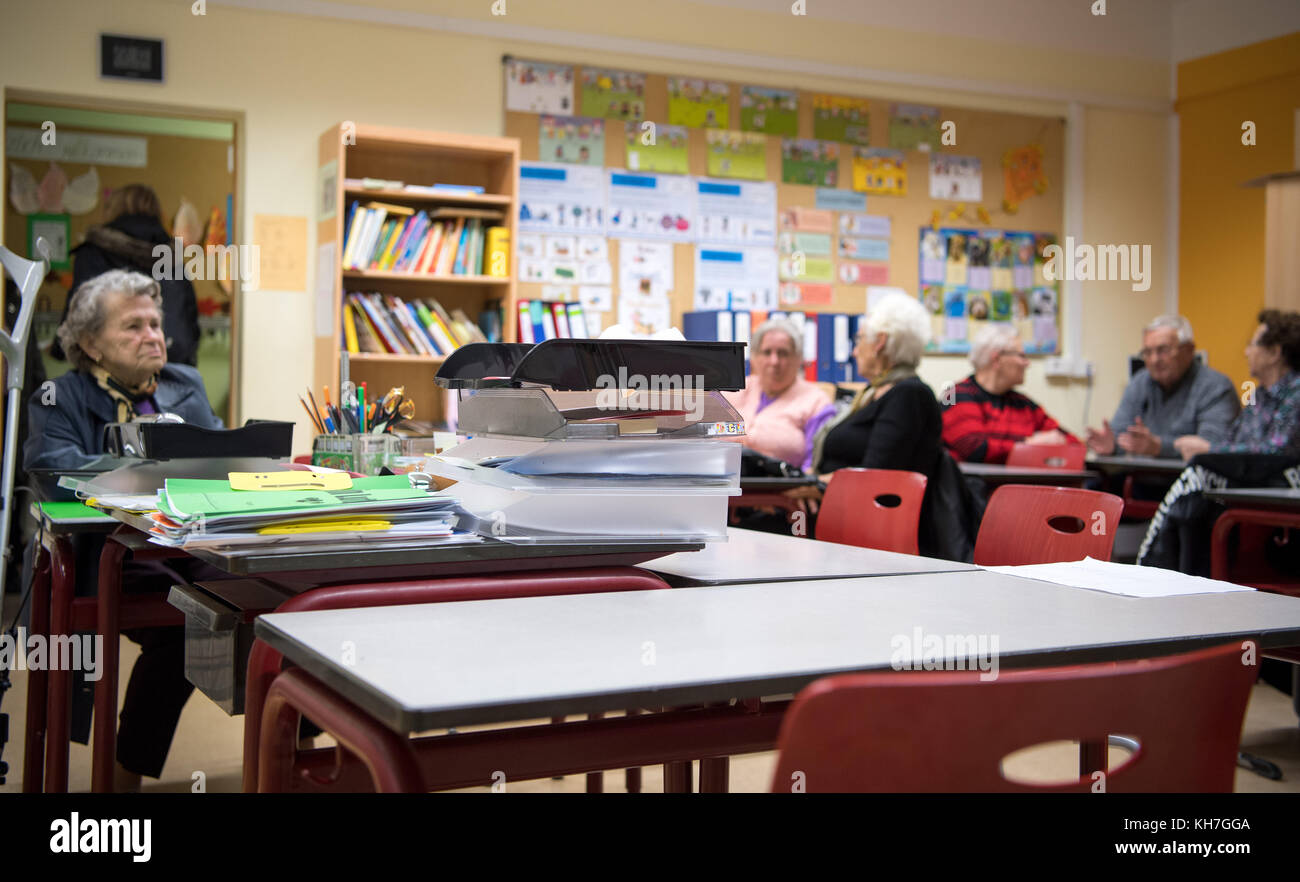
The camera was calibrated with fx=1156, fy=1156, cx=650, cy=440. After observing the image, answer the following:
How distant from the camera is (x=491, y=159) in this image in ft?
17.2

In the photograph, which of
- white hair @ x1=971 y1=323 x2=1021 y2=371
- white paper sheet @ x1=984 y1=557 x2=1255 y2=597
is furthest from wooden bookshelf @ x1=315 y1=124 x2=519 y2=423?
white paper sheet @ x1=984 y1=557 x2=1255 y2=597

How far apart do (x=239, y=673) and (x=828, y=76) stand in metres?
5.43

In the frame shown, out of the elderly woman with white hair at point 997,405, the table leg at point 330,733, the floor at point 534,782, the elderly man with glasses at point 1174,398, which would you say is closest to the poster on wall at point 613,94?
the elderly woman with white hair at point 997,405

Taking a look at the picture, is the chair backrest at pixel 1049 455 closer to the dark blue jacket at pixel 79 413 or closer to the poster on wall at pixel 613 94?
the poster on wall at pixel 613 94

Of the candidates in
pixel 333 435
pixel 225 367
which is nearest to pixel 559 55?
pixel 225 367

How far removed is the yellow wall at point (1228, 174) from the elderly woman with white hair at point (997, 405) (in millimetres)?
1929

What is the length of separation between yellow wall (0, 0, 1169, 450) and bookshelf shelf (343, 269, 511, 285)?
1.37 feet

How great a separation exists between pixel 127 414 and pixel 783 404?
238cm

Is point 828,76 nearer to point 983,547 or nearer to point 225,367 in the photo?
point 225,367

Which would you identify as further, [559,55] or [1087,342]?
[1087,342]

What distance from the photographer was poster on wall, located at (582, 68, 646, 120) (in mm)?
5547

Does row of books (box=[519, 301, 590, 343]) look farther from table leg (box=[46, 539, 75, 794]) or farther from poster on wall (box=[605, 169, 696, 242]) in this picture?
table leg (box=[46, 539, 75, 794])

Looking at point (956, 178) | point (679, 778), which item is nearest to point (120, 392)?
point (679, 778)
